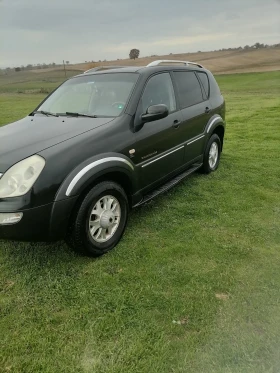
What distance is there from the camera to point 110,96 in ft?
12.3

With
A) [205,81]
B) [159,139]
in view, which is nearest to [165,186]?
[159,139]

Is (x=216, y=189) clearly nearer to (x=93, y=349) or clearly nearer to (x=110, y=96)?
(x=110, y=96)

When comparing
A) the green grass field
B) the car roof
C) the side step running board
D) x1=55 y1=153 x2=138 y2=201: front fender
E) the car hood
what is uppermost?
the car roof

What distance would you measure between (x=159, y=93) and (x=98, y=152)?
1.40 metres

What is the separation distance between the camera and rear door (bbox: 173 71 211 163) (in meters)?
4.43

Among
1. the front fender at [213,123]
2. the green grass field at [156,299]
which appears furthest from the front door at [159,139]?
the front fender at [213,123]

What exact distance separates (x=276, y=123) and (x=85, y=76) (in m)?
7.51

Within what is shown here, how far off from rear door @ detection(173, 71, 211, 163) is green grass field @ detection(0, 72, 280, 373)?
0.97 metres

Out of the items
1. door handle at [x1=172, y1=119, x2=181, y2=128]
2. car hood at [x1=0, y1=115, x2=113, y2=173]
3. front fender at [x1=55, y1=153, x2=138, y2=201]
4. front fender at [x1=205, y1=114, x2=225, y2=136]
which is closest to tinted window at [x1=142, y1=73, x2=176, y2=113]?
door handle at [x1=172, y1=119, x2=181, y2=128]

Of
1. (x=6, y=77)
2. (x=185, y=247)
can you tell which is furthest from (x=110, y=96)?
(x=6, y=77)

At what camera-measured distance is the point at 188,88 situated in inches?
184

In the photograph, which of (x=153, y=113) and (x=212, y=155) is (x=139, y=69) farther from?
(x=212, y=155)

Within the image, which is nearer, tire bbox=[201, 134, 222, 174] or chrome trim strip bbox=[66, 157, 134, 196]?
chrome trim strip bbox=[66, 157, 134, 196]

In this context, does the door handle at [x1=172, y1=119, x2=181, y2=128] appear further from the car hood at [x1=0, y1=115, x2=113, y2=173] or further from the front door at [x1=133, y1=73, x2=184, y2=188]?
the car hood at [x1=0, y1=115, x2=113, y2=173]
